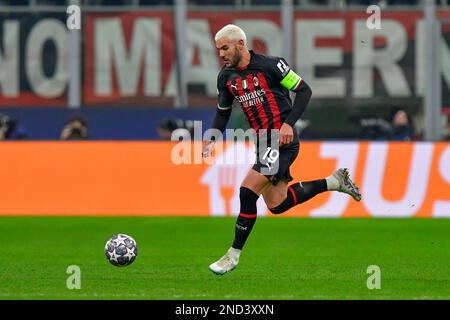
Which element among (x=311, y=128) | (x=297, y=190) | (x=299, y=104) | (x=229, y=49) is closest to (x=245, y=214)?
(x=297, y=190)

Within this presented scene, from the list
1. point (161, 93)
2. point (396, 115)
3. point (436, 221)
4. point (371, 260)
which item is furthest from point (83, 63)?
point (371, 260)

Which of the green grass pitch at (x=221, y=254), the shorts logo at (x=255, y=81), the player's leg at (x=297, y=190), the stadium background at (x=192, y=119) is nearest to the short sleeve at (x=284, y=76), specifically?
the shorts logo at (x=255, y=81)

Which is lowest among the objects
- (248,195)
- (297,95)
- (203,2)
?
(248,195)

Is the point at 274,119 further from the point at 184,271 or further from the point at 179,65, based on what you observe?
the point at 179,65

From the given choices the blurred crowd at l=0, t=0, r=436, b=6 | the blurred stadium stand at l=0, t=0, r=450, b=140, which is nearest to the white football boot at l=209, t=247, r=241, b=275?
the blurred stadium stand at l=0, t=0, r=450, b=140

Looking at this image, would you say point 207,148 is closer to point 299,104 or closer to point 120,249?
point 299,104

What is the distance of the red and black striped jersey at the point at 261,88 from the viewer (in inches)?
453

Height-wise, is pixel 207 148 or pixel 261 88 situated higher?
pixel 261 88

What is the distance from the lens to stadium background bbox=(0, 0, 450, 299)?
57.7 feet

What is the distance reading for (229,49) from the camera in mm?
11273

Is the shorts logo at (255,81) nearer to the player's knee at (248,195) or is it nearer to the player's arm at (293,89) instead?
the player's arm at (293,89)

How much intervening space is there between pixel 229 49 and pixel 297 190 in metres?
1.66

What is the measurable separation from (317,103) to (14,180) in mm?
7763

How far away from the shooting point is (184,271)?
11867 mm
